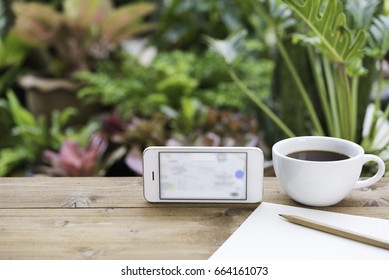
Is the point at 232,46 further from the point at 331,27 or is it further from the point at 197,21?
the point at 197,21

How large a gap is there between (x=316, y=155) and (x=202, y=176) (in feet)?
0.57

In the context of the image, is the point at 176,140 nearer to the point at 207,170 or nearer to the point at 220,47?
the point at 220,47

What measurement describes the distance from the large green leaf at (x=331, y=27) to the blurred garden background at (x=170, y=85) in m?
0.02

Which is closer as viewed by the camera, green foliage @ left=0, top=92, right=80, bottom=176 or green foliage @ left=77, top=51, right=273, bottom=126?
green foliage @ left=0, top=92, right=80, bottom=176

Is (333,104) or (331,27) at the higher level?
(331,27)

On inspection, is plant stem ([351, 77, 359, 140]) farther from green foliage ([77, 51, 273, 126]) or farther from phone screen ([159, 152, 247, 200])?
green foliage ([77, 51, 273, 126])

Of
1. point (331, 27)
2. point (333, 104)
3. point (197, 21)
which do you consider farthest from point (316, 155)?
point (197, 21)

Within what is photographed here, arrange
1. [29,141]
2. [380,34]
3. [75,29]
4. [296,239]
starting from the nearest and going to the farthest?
[296,239], [380,34], [29,141], [75,29]

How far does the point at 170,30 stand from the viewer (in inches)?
113

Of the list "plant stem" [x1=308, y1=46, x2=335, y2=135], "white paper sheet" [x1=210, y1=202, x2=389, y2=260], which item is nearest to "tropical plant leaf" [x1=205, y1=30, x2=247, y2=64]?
"plant stem" [x1=308, y1=46, x2=335, y2=135]

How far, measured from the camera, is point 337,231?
0.64m

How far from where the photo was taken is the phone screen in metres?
0.73

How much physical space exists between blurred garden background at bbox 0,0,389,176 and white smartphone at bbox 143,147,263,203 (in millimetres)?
344

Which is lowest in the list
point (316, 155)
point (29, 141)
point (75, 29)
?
point (29, 141)
